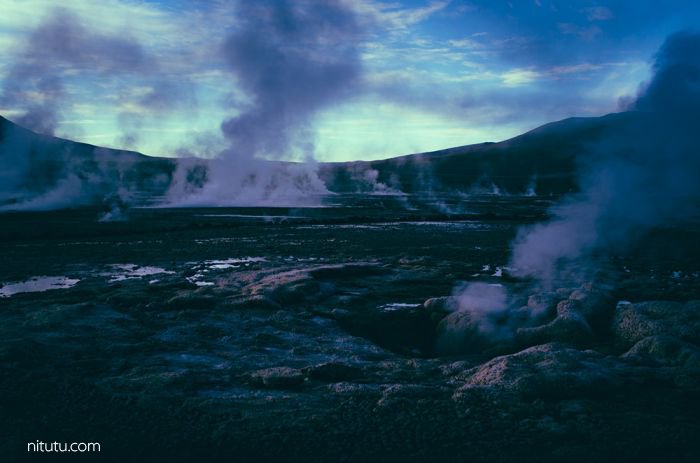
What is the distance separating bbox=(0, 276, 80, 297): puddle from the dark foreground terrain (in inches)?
3.5

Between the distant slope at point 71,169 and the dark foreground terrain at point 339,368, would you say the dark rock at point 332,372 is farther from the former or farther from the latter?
the distant slope at point 71,169

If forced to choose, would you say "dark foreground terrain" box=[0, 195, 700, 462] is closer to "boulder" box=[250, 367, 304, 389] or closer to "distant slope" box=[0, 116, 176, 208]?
"boulder" box=[250, 367, 304, 389]

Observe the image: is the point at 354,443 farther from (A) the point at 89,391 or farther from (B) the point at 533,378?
(A) the point at 89,391

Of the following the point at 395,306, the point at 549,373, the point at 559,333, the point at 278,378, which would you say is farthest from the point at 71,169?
the point at 549,373

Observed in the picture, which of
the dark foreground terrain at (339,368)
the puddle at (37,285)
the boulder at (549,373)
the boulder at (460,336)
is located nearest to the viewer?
the dark foreground terrain at (339,368)

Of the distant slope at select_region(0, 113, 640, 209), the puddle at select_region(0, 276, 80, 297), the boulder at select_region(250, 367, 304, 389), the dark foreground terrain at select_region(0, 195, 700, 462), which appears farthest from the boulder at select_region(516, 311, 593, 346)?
the distant slope at select_region(0, 113, 640, 209)

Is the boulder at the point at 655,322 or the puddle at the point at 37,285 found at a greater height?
the puddle at the point at 37,285

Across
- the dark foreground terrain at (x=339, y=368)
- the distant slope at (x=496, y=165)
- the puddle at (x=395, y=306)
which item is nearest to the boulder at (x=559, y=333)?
the dark foreground terrain at (x=339, y=368)

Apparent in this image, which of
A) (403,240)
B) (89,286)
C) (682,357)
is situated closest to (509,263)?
(403,240)

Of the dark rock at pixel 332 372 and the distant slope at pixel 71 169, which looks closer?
the dark rock at pixel 332 372

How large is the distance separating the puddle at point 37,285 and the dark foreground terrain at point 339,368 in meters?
0.09

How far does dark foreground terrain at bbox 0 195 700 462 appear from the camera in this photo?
673cm

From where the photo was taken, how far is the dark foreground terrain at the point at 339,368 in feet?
22.1

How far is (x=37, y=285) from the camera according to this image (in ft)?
54.2
